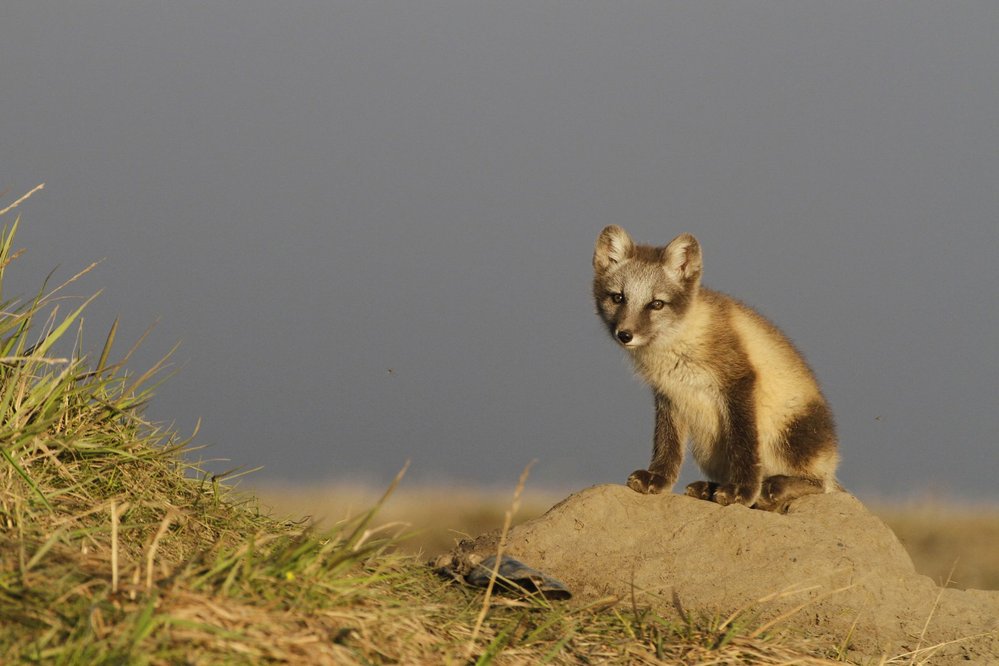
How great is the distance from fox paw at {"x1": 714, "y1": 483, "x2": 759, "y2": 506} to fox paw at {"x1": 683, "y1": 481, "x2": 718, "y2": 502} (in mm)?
101

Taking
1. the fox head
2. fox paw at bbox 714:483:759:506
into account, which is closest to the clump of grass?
fox paw at bbox 714:483:759:506

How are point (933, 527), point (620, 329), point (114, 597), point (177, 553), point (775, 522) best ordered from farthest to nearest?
point (933, 527), point (620, 329), point (775, 522), point (177, 553), point (114, 597)

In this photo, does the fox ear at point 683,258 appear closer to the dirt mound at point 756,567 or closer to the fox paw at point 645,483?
the fox paw at point 645,483

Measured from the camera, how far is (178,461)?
5.38 m

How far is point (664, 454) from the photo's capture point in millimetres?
6680

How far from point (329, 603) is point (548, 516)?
2.88 metres

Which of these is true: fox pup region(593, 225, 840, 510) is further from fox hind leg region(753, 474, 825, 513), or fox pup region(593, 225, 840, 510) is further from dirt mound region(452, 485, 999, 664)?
dirt mound region(452, 485, 999, 664)

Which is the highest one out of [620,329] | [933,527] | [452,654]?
[620,329]

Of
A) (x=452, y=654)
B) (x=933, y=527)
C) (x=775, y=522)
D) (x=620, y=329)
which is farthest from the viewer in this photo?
(x=933, y=527)

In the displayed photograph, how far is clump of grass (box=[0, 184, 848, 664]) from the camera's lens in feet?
9.46

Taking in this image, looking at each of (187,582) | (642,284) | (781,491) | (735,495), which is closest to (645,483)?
(735,495)

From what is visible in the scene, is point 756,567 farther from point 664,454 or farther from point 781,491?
point 664,454

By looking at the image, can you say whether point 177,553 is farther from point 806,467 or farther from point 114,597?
point 806,467

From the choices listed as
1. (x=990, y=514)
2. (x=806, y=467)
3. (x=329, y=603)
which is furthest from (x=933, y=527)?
(x=329, y=603)
